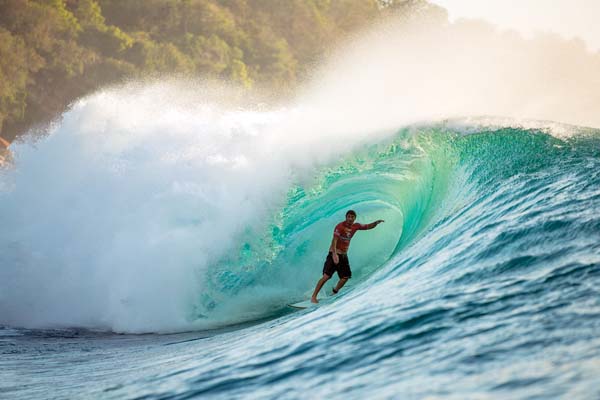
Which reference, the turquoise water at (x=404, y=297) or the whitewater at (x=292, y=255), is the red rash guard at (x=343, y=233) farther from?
the turquoise water at (x=404, y=297)

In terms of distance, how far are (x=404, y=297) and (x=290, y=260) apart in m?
5.29

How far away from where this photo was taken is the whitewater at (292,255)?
4.56 metres

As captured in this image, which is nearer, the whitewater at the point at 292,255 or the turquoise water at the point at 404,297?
the turquoise water at the point at 404,297

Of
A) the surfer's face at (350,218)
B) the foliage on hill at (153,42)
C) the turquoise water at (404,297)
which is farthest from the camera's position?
the foliage on hill at (153,42)

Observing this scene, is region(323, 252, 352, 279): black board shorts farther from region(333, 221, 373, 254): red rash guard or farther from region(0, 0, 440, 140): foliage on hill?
region(0, 0, 440, 140): foliage on hill

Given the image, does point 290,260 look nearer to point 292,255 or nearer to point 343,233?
point 292,255

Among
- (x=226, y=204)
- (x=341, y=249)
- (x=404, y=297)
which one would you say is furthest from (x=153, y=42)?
(x=404, y=297)

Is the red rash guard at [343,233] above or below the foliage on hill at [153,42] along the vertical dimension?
below

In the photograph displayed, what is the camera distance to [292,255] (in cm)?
1150

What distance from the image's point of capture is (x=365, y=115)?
13.8m

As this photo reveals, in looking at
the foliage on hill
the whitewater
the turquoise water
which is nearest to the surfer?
the whitewater

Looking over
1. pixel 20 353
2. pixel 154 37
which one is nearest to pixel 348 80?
pixel 154 37

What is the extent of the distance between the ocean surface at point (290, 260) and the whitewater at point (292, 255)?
3 centimetres

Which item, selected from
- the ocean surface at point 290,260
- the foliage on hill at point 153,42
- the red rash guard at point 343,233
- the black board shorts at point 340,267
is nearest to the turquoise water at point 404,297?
the ocean surface at point 290,260
